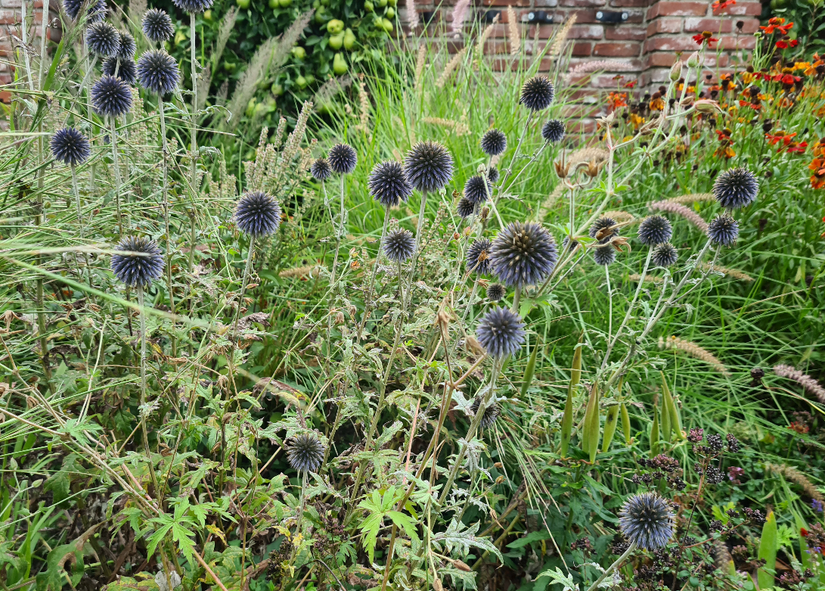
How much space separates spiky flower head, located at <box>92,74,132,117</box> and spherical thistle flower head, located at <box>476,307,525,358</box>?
1.49 metres

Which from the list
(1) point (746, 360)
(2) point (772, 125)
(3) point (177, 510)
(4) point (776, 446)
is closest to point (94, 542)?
(3) point (177, 510)

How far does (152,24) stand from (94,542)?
200 centimetres

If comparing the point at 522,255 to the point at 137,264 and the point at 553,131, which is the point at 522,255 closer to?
the point at 137,264

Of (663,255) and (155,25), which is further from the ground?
(155,25)

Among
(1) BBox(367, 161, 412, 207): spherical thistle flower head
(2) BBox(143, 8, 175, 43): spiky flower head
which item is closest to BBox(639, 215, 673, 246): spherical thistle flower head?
(1) BBox(367, 161, 412, 207): spherical thistle flower head

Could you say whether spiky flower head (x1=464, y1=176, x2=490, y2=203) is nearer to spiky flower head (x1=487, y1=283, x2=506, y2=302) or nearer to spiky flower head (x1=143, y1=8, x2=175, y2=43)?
spiky flower head (x1=487, y1=283, x2=506, y2=302)

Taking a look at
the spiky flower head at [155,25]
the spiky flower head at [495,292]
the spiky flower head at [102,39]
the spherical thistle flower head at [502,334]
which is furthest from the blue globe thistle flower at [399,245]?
the spiky flower head at [155,25]

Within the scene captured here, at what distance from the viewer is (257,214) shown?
5.86 ft

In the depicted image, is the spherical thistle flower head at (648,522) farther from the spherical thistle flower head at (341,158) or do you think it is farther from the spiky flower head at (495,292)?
the spherical thistle flower head at (341,158)

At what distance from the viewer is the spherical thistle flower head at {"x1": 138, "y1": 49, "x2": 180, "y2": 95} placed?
2.17 meters

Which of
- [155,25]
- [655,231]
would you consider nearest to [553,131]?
[655,231]

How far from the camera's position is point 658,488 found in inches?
82.9

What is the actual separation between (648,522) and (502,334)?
2.24 ft

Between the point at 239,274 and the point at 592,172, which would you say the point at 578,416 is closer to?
the point at 592,172
